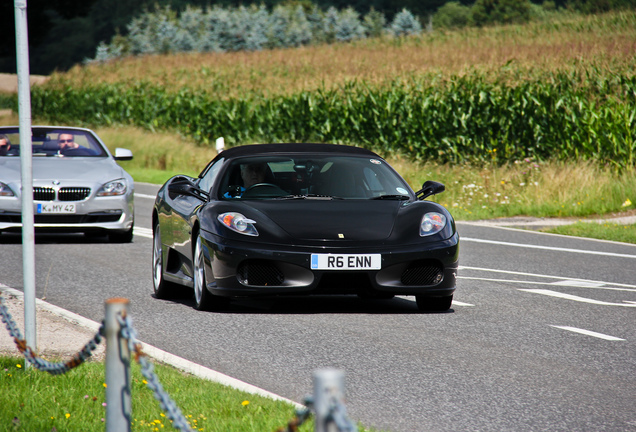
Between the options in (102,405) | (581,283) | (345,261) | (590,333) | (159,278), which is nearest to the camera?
(102,405)

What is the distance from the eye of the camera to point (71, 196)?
537 inches

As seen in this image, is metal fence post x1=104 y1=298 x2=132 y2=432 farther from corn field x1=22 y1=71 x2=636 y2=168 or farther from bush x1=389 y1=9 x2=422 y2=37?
bush x1=389 y1=9 x2=422 y2=37

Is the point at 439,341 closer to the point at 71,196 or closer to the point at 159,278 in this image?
the point at 159,278

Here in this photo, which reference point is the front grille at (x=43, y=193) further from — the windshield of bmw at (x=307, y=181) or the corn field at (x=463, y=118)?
the corn field at (x=463, y=118)

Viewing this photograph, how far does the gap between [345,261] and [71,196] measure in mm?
6655

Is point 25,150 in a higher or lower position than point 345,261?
higher

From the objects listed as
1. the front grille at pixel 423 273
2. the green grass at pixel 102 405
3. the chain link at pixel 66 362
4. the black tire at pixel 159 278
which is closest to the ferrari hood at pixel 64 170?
the black tire at pixel 159 278

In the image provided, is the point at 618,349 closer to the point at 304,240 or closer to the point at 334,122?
the point at 304,240

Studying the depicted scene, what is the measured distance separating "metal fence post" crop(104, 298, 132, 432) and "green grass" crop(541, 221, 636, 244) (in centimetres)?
1272

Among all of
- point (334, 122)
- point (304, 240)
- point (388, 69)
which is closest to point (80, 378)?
point (304, 240)

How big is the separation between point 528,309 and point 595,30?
38518 mm

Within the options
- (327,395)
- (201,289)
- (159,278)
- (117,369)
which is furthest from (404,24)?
(327,395)

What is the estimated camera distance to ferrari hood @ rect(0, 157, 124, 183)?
13.6 meters

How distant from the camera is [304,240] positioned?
8.03 meters
